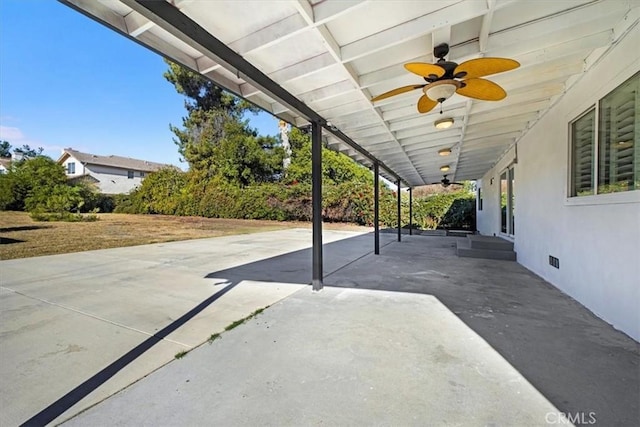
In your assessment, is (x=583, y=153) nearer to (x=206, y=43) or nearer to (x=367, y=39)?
(x=367, y=39)

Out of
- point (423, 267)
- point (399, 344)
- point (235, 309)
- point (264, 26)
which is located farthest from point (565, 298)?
point (264, 26)

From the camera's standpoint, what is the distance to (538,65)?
3.05m

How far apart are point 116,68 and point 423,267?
16446 mm

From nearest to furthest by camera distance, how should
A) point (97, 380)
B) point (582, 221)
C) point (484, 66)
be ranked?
1. point (97, 380)
2. point (484, 66)
3. point (582, 221)

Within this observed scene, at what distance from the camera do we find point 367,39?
99.9 inches

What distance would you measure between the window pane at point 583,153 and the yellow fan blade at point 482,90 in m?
1.34

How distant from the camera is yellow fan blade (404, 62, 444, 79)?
7.55 feet

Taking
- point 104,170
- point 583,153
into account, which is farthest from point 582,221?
point 104,170

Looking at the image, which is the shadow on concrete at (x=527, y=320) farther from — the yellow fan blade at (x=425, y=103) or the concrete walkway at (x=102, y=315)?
the yellow fan blade at (x=425, y=103)

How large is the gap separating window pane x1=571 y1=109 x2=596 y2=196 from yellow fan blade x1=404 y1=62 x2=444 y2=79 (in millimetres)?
2101

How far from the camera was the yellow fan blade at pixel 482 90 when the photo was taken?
261cm

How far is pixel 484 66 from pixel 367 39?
99 centimetres

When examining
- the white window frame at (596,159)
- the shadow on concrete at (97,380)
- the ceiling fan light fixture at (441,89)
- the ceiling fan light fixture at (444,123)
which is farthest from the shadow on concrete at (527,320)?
the ceiling fan light fixture at (444,123)

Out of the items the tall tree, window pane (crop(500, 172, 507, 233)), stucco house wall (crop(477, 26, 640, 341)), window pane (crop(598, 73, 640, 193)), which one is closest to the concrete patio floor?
stucco house wall (crop(477, 26, 640, 341))
